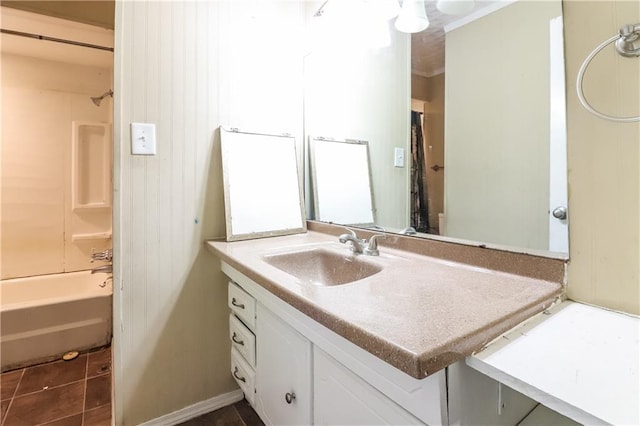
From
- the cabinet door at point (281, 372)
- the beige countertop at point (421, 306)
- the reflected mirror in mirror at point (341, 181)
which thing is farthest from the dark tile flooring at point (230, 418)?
the reflected mirror in mirror at point (341, 181)

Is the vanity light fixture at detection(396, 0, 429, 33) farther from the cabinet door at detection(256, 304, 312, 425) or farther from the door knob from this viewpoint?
the cabinet door at detection(256, 304, 312, 425)

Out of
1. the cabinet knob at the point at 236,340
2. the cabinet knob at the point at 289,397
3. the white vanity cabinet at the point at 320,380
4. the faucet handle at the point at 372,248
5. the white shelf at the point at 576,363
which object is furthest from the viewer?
the cabinet knob at the point at 236,340

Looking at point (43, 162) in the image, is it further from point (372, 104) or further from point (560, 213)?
point (560, 213)

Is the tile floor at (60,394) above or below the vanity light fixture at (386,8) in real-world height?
below

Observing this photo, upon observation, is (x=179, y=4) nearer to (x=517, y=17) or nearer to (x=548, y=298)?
(x=517, y=17)

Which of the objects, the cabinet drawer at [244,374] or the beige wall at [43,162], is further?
the beige wall at [43,162]

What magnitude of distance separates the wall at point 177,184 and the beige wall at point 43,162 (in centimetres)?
168

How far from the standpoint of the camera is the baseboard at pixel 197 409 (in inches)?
54.9

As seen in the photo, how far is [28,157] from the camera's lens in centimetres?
246


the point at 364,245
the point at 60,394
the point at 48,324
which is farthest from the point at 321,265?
the point at 48,324

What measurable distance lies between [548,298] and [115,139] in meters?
1.53

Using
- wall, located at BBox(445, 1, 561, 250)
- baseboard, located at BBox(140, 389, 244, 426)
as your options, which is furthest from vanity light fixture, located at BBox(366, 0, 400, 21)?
baseboard, located at BBox(140, 389, 244, 426)

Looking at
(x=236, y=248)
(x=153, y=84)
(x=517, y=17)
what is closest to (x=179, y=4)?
(x=153, y=84)

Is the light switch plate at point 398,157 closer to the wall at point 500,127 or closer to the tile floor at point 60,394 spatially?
the wall at point 500,127
